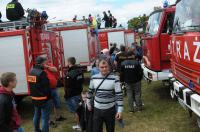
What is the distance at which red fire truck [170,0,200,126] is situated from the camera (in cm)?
596

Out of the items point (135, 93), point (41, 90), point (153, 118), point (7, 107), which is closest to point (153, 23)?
point (135, 93)

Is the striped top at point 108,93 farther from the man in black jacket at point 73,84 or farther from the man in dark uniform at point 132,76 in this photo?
the man in dark uniform at point 132,76

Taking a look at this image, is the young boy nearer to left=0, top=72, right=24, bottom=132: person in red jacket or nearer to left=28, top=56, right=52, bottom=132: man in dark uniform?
left=28, top=56, right=52, bottom=132: man in dark uniform

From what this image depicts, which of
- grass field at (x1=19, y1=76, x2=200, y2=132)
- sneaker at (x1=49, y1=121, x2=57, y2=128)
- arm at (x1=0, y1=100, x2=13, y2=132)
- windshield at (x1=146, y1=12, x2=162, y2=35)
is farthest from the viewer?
windshield at (x1=146, y1=12, x2=162, y2=35)

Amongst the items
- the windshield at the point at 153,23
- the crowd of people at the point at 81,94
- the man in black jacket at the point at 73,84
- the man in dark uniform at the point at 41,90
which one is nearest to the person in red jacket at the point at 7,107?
the crowd of people at the point at 81,94

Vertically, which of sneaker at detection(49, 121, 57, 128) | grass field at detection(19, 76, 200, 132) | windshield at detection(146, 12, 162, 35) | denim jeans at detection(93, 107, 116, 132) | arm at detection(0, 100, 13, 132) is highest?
windshield at detection(146, 12, 162, 35)

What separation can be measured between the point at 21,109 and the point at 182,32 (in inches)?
241

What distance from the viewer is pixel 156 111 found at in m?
9.99

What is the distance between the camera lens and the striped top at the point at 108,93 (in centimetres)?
603

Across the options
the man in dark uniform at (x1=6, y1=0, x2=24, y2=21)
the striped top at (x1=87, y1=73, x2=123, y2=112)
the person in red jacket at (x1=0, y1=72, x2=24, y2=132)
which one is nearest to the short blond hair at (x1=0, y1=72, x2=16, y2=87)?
the person in red jacket at (x1=0, y1=72, x2=24, y2=132)

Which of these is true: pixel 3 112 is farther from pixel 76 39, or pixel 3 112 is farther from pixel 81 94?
pixel 76 39

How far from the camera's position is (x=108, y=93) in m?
6.07

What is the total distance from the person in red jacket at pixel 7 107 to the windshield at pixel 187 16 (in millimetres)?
2892

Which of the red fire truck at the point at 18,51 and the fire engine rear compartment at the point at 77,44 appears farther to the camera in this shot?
the fire engine rear compartment at the point at 77,44
